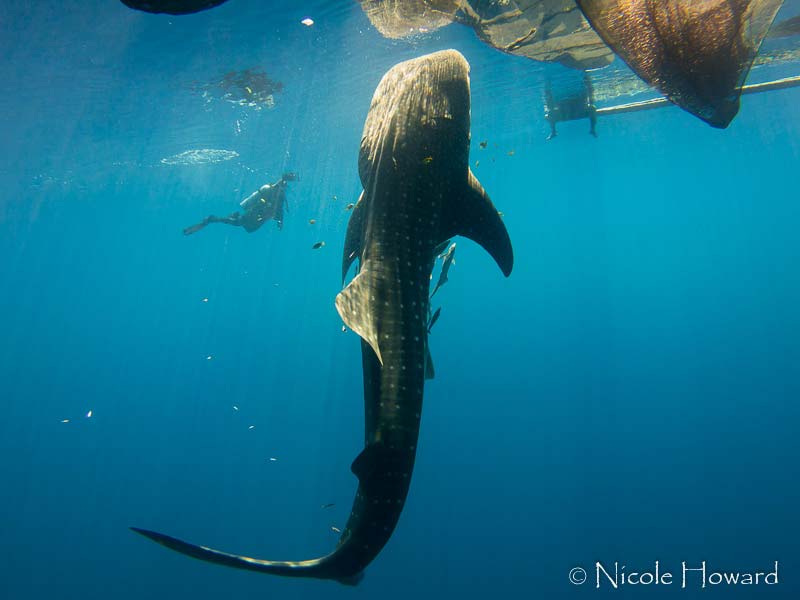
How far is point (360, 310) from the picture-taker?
2205 millimetres

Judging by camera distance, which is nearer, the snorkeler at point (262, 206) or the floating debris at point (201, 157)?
the snorkeler at point (262, 206)

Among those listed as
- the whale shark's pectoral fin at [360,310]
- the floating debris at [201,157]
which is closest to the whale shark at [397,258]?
the whale shark's pectoral fin at [360,310]

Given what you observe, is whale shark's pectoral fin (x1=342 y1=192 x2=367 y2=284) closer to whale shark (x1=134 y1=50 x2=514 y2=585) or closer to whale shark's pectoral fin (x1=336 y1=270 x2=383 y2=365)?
whale shark (x1=134 y1=50 x2=514 y2=585)

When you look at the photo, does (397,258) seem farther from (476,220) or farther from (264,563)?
(264,563)

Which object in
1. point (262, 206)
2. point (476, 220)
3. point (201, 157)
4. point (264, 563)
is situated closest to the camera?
point (264, 563)

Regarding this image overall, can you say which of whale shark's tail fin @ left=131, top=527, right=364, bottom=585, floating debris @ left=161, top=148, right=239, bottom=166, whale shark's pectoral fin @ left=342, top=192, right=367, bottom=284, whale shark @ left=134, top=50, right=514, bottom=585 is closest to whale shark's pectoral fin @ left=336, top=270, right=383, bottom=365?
whale shark @ left=134, top=50, right=514, bottom=585

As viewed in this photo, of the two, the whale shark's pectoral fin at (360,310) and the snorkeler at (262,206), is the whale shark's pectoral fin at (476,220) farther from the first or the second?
the snorkeler at (262,206)

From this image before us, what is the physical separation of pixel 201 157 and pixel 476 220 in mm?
30567

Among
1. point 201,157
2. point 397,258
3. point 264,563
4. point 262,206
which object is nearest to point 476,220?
point 397,258

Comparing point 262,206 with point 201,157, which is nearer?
point 262,206

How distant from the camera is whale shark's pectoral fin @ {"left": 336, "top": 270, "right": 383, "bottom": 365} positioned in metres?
2.12

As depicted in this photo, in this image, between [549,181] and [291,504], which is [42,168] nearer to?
[291,504]

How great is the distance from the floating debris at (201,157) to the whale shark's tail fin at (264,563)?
29.4m

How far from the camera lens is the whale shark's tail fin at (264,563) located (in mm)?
1951
